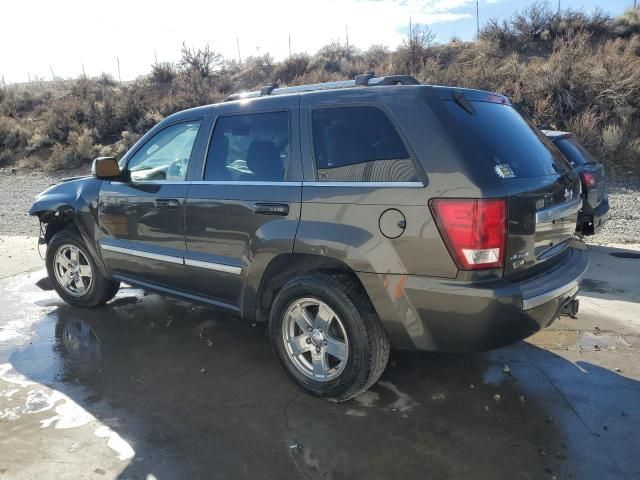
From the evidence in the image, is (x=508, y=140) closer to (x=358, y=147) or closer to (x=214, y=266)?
(x=358, y=147)

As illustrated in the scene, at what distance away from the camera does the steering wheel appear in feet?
13.9

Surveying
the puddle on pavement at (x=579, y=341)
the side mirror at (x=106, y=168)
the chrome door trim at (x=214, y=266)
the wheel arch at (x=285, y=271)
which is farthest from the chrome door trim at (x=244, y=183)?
the puddle on pavement at (x=579, y=341)

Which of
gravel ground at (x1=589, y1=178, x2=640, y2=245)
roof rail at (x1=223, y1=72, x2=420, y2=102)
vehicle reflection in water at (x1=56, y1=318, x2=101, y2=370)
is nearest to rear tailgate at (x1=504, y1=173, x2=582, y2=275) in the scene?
roof rail at (x1=223, y1=72, x2=420, y2=102)

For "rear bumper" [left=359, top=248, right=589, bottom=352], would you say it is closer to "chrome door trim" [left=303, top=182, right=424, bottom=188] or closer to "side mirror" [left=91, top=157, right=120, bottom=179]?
"chrome door trim" [left=303, top=182, right=424, bottom=188]

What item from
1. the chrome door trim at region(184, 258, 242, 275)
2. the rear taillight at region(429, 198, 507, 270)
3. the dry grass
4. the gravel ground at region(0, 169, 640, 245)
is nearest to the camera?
the rear taillight at region(429, 198, 507, 270)

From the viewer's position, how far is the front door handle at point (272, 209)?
346 centimetres

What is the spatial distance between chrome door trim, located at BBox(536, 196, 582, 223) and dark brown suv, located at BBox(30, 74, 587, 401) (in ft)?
0.04

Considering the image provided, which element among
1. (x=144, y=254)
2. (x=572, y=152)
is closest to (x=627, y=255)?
(x=572, y=152)

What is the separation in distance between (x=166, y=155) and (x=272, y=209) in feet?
4.83

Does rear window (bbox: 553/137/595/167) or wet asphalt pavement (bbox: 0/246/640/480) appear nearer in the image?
wet asphalt pavement (bbox: 0/246/640/480)

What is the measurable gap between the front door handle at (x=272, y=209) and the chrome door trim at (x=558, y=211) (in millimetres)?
1529

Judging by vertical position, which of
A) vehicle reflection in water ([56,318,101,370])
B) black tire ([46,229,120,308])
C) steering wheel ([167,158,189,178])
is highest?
steering wheel ([167,158,189,178])

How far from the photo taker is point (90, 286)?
5.28 metres

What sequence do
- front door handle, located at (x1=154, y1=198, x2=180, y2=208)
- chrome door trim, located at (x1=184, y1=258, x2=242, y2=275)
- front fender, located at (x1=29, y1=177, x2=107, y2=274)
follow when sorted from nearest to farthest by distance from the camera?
chrome door trim, located at (x1=184, y1=258, x2=242, y2=275) → front door handle, located at (x1=154, y1=198, x2=180, y2=208) → front fender, located at (x1=29, y1=177, x2=107, y2=274)
